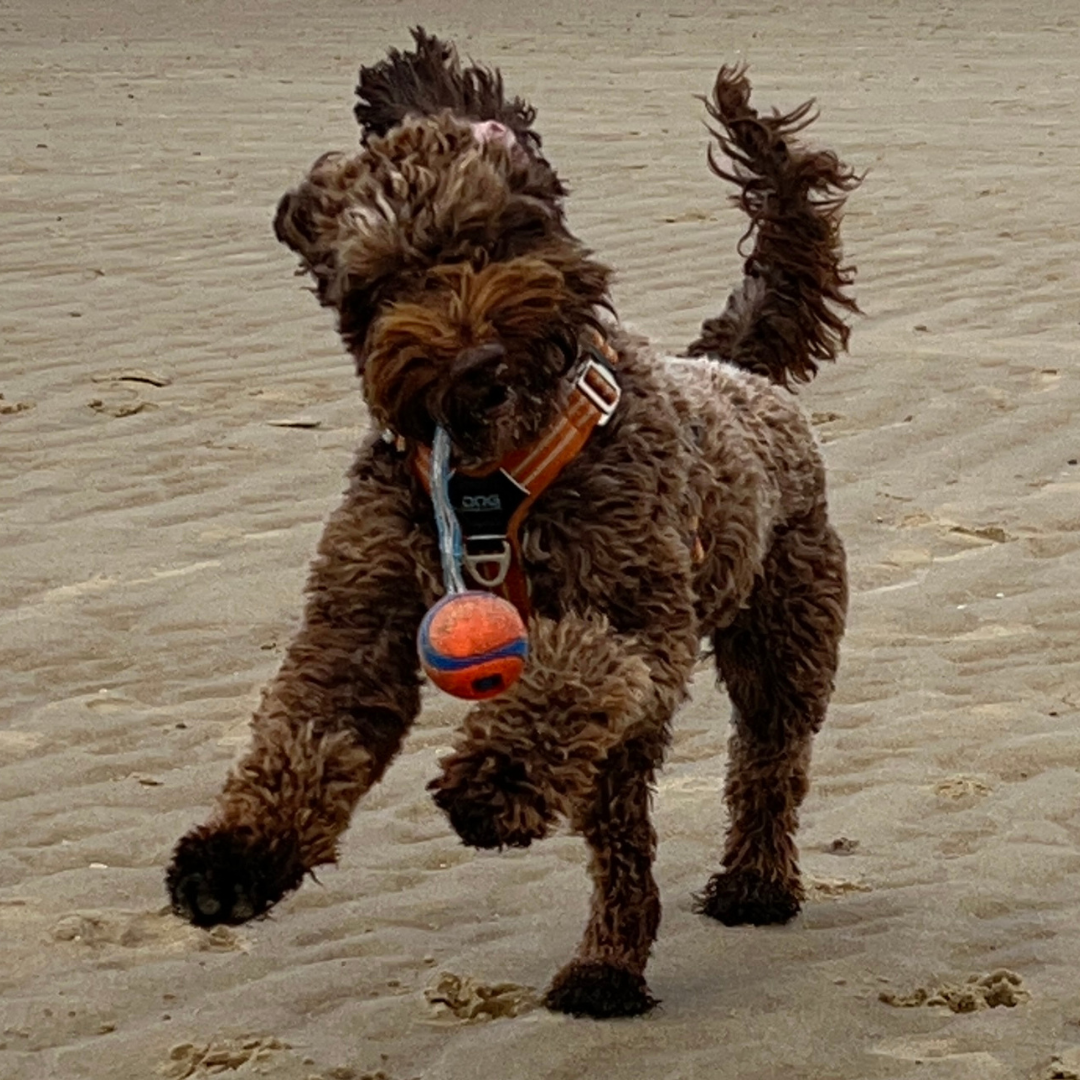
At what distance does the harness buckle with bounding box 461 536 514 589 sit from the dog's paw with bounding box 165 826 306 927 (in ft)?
2.06

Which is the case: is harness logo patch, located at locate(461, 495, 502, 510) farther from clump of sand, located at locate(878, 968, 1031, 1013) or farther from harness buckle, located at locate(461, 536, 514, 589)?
clump of sand, located at locate(878, 968, 1031, 1013)

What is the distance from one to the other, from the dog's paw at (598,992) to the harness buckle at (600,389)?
3.38ft

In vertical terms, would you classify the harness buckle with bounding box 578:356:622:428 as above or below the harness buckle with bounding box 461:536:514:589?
above

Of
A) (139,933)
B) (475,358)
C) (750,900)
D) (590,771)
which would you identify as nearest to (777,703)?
(750,900)

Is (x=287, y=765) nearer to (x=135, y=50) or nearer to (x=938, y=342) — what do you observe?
(x=938, y=342)

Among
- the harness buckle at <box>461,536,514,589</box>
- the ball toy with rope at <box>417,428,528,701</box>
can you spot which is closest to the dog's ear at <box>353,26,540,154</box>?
the harness buckle at <box>461,536,514,589</box>

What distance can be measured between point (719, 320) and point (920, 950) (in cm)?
156

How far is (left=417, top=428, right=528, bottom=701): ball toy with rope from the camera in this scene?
3752 millimetres

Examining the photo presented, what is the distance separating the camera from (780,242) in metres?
5.48

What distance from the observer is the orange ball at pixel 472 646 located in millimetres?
3752

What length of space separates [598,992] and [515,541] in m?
0.89

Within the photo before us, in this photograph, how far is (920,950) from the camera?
4.80 m

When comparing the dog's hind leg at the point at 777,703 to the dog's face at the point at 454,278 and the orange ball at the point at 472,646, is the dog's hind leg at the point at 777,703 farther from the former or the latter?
the orange ball at the point at 472,646

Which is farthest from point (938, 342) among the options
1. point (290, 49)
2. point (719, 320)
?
point (290, 49)
